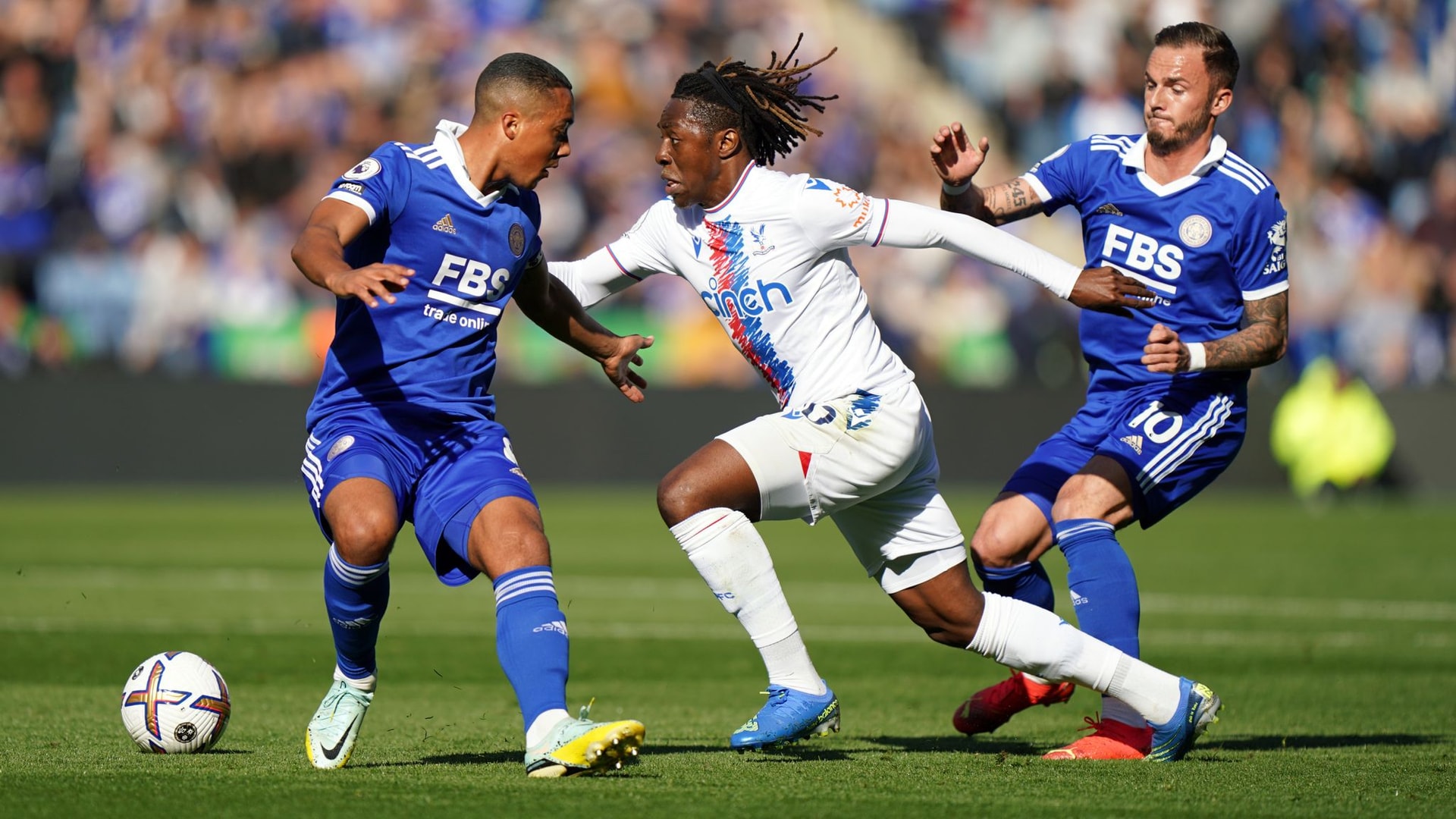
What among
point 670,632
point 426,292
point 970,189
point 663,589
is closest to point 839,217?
point 970,189

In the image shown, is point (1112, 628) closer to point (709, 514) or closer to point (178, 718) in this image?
point (709, 514)

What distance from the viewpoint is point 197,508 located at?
1877 centimetres

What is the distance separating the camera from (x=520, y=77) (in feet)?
18.5

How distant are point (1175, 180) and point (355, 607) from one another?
3273mm

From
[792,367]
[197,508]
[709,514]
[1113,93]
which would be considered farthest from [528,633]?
[1113,93]

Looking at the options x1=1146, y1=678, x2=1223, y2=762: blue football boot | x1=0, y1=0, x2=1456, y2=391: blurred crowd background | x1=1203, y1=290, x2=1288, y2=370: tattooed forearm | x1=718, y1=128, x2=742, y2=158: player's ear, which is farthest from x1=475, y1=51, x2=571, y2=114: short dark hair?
x1=0, y1=0, x2=1456, y2=391: blurred crowd background

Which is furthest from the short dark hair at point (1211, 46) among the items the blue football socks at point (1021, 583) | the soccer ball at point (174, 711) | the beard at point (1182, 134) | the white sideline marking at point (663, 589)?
the white sideline marking at point (663, 589)

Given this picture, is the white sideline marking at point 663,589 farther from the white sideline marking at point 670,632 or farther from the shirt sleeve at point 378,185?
the shirt sleeve at point 378,185

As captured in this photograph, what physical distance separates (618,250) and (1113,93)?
14.4 m

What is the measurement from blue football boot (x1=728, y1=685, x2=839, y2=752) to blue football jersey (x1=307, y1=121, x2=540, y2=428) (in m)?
1.33

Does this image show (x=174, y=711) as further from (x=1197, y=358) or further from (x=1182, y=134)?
(x=1182, y=134)

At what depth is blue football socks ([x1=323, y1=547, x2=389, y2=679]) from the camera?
5465mm

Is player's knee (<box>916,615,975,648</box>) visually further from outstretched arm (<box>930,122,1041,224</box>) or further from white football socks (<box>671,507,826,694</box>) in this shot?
outstretched arm (<box>930,122,1041,224</box>)

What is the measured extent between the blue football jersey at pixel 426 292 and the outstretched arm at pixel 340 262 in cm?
18
